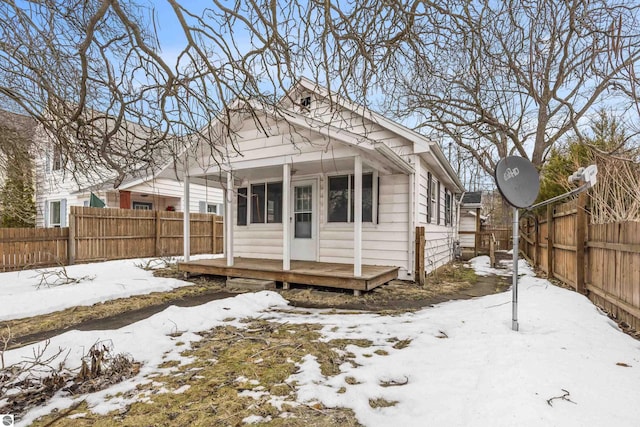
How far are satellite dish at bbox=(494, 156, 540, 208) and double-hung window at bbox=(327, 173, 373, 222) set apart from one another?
3777mm

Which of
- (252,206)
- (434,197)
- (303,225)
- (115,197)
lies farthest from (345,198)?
(115,197)

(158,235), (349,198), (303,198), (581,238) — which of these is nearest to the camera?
(581,238)

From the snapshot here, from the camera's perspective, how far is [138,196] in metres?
14.8

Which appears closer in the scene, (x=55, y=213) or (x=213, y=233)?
(x=213, y=233)

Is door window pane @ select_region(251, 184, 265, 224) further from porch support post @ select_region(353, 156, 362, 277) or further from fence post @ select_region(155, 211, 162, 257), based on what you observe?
fence post @ select_region(155, 211, 162, 257)

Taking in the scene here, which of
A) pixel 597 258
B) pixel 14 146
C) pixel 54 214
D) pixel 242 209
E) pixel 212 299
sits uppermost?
pixel 14 146

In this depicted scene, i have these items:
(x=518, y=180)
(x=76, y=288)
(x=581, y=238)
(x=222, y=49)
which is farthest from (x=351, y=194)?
(x=76, y=288)

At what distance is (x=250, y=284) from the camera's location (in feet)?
22.9

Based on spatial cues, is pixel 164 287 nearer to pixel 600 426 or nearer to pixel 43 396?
pixel 43 396

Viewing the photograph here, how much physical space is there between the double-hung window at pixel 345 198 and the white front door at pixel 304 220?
0.43 metres

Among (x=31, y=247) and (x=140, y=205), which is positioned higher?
(x=140, y=205)

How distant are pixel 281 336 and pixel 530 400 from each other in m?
2.52

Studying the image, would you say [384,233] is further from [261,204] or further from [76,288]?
[76,288]

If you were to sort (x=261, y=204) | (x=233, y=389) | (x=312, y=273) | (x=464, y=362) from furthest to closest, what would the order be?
(x=261, y=204) < (x=312, y=273) < (x=464, y=362) < (x=233, y=389)
